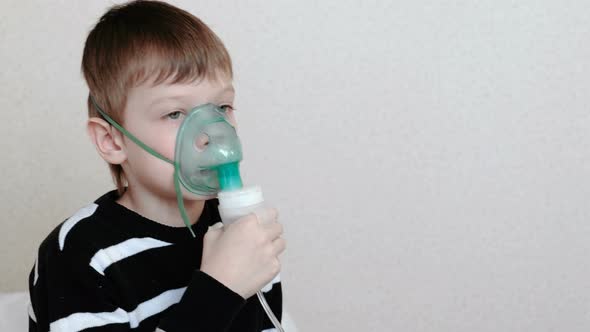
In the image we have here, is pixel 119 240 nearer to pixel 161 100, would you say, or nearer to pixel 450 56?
pixel 161 100

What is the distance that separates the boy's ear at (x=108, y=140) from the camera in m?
1.05

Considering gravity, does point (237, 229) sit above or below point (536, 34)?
below

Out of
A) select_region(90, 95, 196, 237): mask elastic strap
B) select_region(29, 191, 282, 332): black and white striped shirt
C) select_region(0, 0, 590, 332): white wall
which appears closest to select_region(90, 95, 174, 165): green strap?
select_region(90, 95, 196, 237): mask elastic strap

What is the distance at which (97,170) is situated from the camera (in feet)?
5.86

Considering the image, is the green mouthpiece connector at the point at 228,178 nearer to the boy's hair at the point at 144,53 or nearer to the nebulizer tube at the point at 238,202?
the nebulizer tube at the point at 238,202

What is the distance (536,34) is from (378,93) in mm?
439

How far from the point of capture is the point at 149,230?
1041mm

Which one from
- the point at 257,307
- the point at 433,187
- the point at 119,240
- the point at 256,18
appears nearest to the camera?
the point at 119,240

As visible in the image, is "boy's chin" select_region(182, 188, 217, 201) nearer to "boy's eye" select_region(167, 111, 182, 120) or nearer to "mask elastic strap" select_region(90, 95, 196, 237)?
"mask elastic strap" select_region(90, 95, 196, 237)

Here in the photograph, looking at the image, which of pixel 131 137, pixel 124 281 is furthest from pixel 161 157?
pixel 124 281

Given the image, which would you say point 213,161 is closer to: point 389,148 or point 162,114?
point 162,114

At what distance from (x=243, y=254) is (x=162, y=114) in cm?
24

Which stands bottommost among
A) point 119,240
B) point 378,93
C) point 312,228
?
point 312,228

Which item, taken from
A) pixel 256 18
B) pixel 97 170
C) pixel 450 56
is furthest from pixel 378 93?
pixel 97 170
